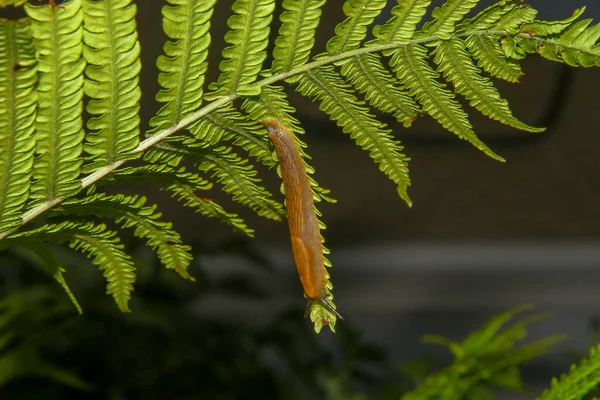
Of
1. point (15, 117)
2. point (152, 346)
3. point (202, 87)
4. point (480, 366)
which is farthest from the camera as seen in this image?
point (152, 346)

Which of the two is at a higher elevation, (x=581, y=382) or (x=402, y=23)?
(x=402, y=23)

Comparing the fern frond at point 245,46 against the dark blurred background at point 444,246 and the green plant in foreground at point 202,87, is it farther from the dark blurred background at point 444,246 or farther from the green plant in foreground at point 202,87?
the dark blurred background at point 444,246

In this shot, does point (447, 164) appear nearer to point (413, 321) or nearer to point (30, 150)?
point (413, 321)

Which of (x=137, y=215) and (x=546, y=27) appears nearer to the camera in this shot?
(x=546, y=27)

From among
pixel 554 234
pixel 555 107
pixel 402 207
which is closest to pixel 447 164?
pixel 402 207

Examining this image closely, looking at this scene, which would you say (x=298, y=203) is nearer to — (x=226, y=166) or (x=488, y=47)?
(x=226, y=166)

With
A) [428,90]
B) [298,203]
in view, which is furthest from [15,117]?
[428,90]

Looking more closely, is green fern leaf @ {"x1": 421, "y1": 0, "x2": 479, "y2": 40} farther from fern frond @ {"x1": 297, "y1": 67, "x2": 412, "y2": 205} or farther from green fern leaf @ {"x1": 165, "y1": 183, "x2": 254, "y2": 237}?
green fern leaf @ {"x1": 165, "y1": 183, "x2": 254, "y2": 237}

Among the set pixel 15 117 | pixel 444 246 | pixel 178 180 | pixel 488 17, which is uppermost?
pixel 488 17
